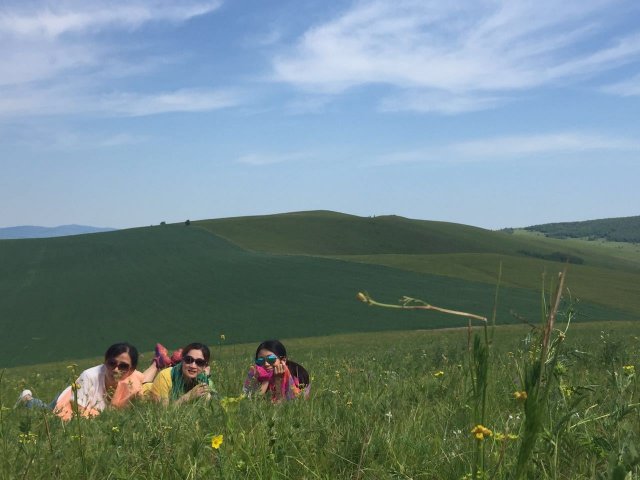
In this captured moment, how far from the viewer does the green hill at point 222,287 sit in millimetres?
36406

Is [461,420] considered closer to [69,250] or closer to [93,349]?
[93,349]

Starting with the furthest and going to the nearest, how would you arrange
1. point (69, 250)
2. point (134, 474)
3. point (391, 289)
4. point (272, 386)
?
point (69, 250) → point (391, 289) → point (272, 386) → point (134, 474)

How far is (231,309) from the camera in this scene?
41.1 m

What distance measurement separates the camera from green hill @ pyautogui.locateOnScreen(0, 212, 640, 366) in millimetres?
36406

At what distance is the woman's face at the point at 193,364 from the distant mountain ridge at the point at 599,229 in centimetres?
17300

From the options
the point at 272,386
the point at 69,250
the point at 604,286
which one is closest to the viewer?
the point at 272,386

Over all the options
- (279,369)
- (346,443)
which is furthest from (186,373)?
(346,443)

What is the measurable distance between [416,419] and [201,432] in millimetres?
1051

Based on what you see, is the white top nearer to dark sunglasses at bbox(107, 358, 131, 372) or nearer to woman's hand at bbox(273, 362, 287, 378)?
dark sunglasses at bbox(107, 358, 131, 372)

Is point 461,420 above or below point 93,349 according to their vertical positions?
above

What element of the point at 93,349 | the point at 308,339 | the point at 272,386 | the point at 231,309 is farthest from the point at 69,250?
the point at 272,386

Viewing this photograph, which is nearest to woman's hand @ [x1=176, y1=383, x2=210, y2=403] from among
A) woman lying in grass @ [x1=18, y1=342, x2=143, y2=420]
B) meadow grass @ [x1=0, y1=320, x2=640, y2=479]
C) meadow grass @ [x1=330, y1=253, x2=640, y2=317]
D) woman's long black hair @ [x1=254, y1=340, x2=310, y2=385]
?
meadow grass @ [x1=0, y1=320, x2=640, y2=479]

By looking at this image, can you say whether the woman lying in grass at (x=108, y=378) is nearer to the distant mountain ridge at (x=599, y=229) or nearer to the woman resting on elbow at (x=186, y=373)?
the woman resting on elbow at (x=186, y=373)

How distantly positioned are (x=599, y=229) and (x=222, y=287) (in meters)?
159
